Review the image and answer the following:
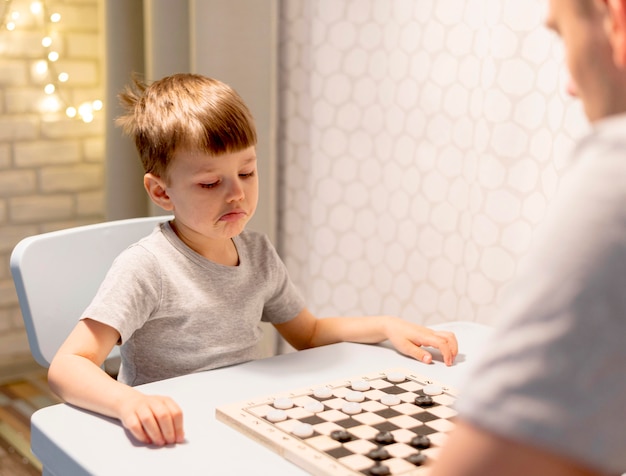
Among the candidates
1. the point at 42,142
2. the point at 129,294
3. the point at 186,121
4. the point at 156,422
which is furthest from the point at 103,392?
the point at 42,142

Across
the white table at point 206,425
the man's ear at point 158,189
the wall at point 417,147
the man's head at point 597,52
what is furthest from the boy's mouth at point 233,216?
the man's head at point 597,52

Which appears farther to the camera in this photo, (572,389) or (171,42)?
(171,42)

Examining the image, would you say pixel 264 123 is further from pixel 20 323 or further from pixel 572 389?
pixel 572 389

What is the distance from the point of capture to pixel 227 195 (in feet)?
4.23

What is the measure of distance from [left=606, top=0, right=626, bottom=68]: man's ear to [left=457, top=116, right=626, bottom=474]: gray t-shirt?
0.11ft

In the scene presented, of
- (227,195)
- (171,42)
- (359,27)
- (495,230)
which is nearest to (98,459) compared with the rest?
(227,195)

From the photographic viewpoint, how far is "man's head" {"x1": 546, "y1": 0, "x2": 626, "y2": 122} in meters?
0.38

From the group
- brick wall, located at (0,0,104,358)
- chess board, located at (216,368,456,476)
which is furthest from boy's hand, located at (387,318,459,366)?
brick wall, located at (0,0,104,358)

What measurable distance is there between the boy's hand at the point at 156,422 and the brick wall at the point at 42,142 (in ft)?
6.84

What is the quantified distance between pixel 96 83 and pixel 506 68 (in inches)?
65.6

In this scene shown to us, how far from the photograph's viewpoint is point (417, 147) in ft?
6.78

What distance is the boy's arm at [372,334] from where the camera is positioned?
128cm

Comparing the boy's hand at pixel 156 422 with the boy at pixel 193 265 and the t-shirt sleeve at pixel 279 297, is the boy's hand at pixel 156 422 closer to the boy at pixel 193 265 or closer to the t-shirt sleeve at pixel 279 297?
the boy at pixel 193 265

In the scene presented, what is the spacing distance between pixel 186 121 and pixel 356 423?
58 cm
